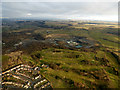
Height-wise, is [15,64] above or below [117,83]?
above

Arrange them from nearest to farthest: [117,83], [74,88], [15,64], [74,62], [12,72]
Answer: [74,88] < [117,83] < [12,72] < [15,64] < [74,62]

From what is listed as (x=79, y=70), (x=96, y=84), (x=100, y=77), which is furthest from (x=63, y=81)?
(x=100, y=77)

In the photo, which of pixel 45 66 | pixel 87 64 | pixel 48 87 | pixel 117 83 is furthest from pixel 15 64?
pixel 117 83

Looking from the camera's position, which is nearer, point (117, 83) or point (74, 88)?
point (74, 88)

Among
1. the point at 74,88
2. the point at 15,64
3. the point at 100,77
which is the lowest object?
the point at 74,88

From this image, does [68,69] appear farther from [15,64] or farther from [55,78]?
[15,64]

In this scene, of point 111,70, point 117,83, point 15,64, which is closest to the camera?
point 117,83

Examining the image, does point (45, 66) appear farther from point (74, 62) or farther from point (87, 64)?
point (87, 64)
